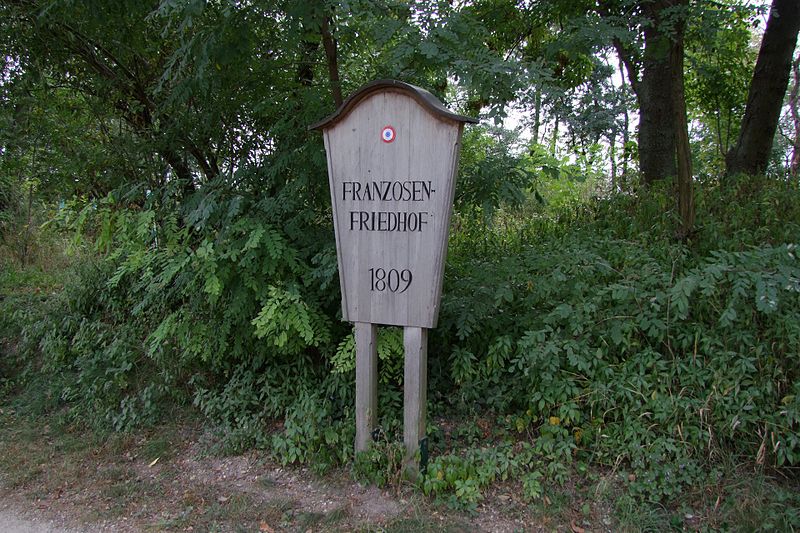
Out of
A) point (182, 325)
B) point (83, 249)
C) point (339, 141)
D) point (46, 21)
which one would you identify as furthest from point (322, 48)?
point (83, 249)

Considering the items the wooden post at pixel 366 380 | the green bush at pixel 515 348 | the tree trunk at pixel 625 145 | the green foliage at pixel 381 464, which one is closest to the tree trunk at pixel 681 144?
the green bush at pixel 515 348

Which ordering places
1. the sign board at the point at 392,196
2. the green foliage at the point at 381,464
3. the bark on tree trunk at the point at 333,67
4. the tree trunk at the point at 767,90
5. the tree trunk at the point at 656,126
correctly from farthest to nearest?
1. the tree trunk at the point at 656,126
2. the tree trunk at the point at 767,90
3. the bark on tree trunk at the point at 333,67
4. the green foliage at the point at 381,464
5. the sign board at the point at 392,196

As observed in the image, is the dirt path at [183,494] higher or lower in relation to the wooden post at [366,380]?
lower

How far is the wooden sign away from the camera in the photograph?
325cm

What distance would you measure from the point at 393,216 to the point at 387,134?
49 centimetres

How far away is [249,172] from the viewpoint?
4527mm

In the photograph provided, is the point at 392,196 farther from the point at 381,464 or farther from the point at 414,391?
the point at 381,464

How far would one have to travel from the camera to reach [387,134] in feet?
11.0

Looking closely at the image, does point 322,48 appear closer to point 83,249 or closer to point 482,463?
point 482,463

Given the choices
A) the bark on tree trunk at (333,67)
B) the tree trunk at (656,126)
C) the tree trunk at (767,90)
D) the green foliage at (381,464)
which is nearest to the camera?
the green foliage at (381,464)

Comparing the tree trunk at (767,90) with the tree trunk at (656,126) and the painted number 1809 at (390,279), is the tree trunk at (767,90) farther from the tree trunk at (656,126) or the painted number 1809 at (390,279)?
the painted number 1809 at (390,279)

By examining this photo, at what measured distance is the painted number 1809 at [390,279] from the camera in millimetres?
3402

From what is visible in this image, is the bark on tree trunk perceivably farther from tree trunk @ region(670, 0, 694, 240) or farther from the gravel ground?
the gravel ground

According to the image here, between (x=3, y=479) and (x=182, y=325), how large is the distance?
160 cm
